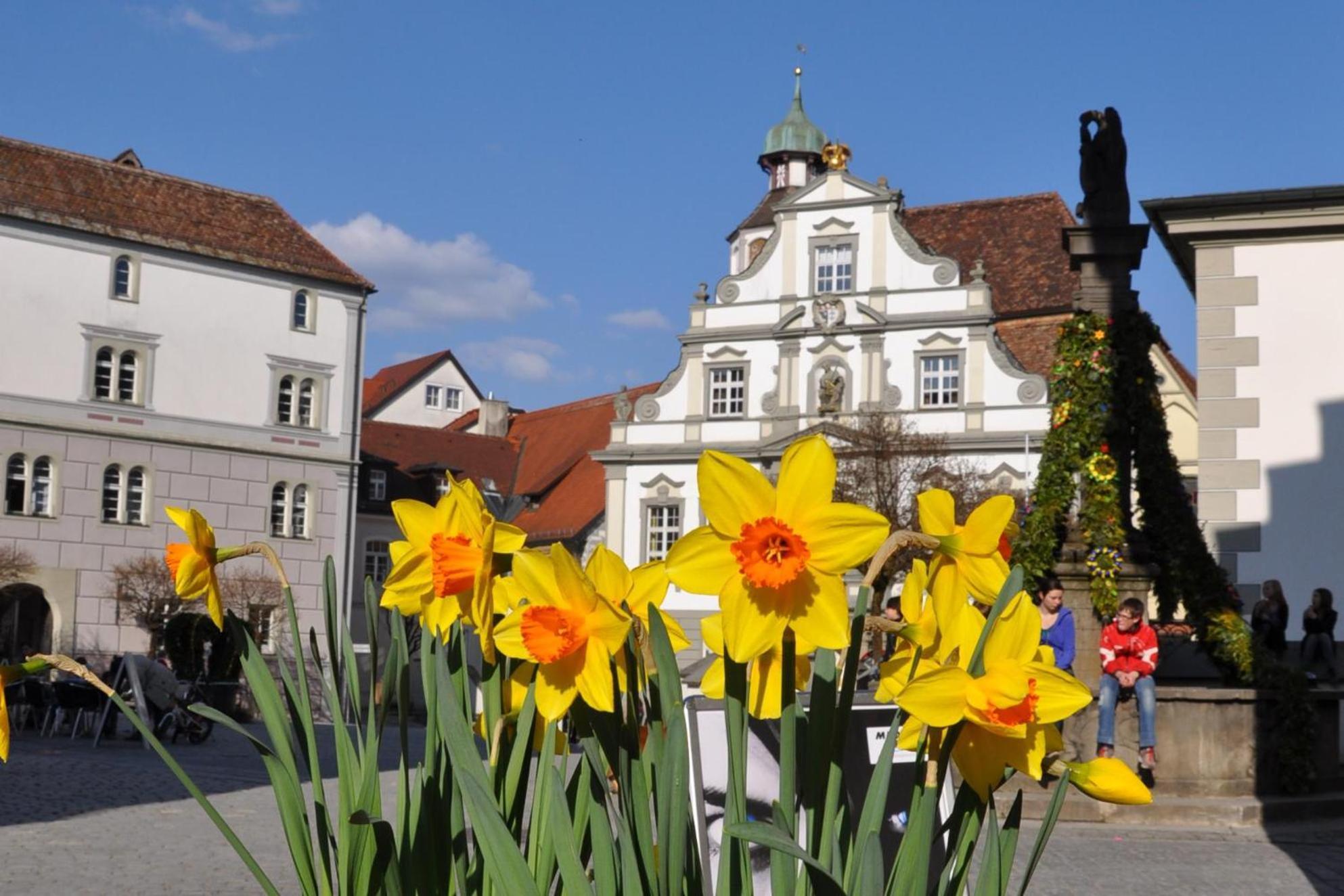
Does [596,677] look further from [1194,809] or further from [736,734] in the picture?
[1194,809]

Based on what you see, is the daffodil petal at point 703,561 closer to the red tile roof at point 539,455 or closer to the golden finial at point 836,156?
the golden finial at point 836,156

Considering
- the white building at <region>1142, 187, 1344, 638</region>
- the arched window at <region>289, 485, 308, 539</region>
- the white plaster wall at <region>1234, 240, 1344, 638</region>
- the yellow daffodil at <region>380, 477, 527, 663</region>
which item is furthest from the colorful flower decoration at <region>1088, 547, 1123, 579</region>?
the arched window at <region>289, 485, 308, 539</region>

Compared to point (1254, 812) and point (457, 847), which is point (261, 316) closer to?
point (1254, 812)

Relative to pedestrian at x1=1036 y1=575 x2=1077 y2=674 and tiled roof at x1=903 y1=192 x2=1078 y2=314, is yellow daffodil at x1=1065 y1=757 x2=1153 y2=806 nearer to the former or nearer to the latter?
pedestrian at x1=1036 y1=575 x2=1077 y2=674

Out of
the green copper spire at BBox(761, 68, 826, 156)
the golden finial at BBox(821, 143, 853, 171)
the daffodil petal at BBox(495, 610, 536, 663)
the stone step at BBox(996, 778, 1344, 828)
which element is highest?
the green copper spire at BBox(761, 68, 826, 156)

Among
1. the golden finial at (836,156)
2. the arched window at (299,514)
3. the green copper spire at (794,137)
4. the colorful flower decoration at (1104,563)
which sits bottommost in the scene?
the colorful flower decoration at (1104,563)

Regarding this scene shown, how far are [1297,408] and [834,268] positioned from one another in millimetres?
28717

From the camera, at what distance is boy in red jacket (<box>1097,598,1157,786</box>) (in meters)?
11.5

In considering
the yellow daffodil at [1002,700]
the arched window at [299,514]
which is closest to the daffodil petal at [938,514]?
the yellow daffodil at [1002,700]

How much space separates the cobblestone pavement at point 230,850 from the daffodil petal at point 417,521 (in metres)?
5.44

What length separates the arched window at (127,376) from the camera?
40719mm

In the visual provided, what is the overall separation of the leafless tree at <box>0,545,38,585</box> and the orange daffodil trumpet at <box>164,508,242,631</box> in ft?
120

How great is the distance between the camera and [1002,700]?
A: 2.12 metres

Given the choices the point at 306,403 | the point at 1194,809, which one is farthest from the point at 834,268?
the point at 1194,809
